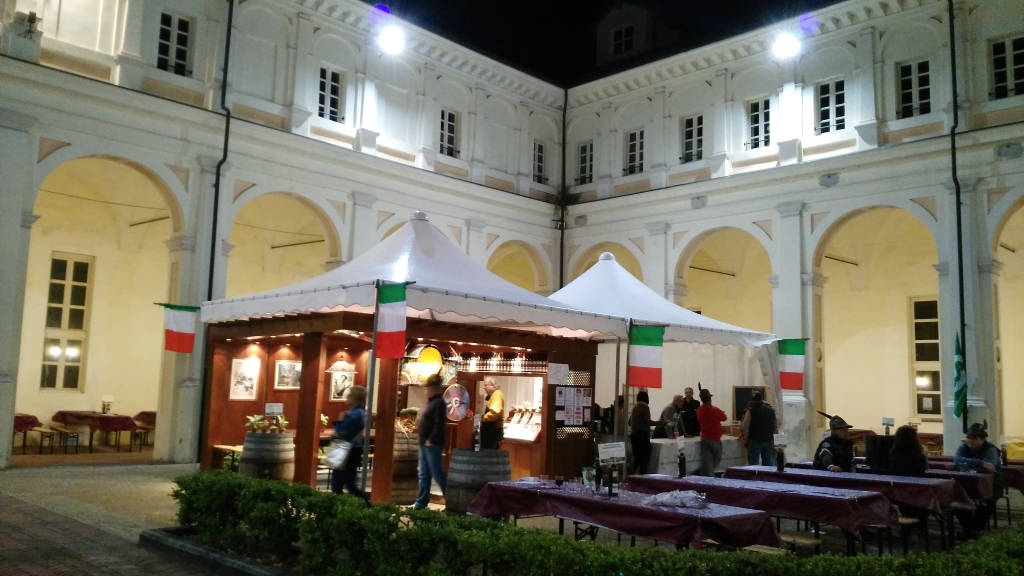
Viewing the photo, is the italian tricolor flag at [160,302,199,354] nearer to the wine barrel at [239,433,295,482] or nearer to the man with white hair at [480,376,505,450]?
the wine barrel at [239,433,295,482]

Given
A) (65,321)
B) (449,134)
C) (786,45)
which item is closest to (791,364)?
(786,45)

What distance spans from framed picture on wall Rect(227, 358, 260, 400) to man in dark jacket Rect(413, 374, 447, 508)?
4409 mm

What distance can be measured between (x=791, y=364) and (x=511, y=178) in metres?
9.83

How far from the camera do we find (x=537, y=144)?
2245cm

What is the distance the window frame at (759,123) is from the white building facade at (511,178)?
0.07m

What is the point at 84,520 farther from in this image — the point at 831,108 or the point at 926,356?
the point at 926,356

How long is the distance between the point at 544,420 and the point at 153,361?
11.3 metres

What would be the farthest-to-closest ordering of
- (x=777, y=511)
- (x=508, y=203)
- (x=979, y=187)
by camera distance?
(x=508, y=203) < (x=979, y=187) < (x=777, y=511)

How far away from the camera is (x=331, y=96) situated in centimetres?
1820

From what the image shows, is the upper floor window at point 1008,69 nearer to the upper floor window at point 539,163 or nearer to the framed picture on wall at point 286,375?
the upper floor window at point 539,163

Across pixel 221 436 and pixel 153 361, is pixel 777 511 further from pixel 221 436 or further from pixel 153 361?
pixel 153 361

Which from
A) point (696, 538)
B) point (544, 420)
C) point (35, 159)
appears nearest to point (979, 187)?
point (544, 420)

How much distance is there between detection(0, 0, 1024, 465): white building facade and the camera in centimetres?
1505

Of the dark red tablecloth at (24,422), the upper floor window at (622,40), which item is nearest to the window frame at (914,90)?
the upper floor window at (622,40)
